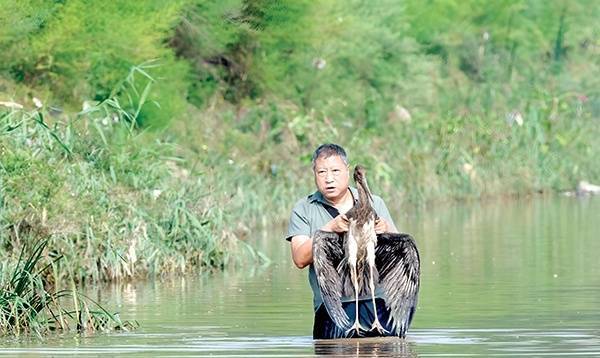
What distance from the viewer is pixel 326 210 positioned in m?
13.2

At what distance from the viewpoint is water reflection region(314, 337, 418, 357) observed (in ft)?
43.2

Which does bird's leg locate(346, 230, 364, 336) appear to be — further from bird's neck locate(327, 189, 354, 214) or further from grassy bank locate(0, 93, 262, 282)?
grassy bank locate(0, 93, 262, 282)

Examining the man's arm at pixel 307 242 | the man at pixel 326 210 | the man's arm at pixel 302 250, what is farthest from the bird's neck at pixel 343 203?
the man's arm at pixel 302 250

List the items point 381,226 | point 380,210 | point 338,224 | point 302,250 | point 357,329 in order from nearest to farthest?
point 338,224 → point 381,226 → point 302,250 → point 380,210 → point 357,329

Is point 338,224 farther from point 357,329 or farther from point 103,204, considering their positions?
point 103,204

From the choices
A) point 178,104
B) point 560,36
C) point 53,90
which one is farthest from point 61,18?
point 560,36

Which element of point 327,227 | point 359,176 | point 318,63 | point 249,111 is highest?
point 318,63

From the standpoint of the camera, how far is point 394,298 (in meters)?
13.4

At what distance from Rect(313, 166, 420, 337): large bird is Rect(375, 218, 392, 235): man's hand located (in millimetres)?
49

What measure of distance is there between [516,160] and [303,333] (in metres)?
25.5

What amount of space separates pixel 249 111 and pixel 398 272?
22336mm

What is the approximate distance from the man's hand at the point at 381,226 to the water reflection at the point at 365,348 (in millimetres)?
780

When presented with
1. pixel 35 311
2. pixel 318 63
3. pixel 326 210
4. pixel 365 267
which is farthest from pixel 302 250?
pixel 318 63

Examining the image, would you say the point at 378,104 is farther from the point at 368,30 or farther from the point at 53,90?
the point at 53,90
